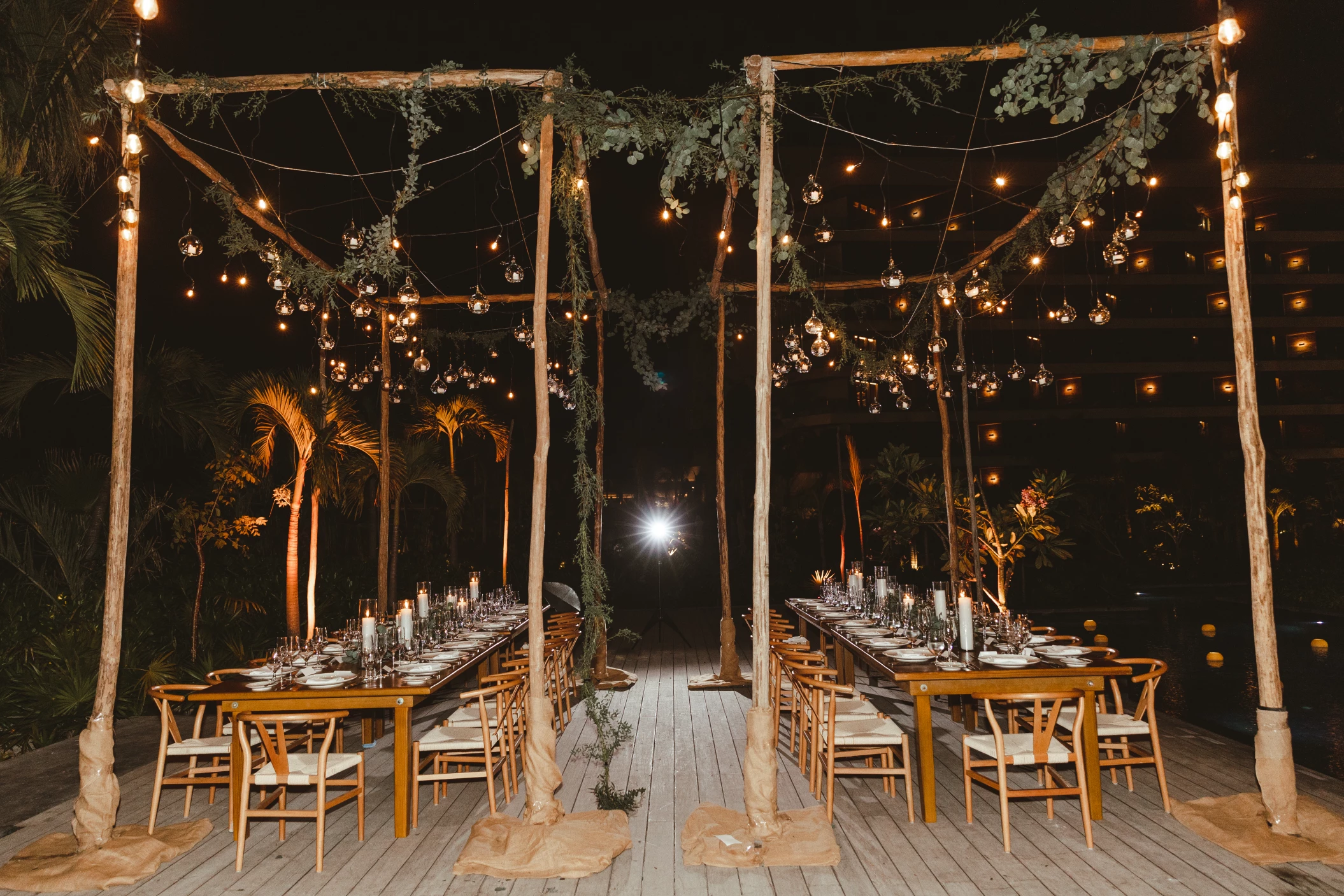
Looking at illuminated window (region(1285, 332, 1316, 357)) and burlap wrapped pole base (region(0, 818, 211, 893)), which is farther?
illuminated window (region(1285, 332, 1316, 357))

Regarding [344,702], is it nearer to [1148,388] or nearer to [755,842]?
[755,842]

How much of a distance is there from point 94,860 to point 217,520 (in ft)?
15.3

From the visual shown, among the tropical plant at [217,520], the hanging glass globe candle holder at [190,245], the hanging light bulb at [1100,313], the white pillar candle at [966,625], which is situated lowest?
the white pillar candle at [966,625]

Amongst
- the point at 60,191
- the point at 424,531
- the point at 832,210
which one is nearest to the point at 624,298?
the point at 60,191

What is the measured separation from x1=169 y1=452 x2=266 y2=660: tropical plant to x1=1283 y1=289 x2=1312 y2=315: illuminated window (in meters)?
39.3

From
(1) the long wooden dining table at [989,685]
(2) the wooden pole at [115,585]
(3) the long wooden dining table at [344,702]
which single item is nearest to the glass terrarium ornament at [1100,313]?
(1) the long wooden dining table at [989,685]

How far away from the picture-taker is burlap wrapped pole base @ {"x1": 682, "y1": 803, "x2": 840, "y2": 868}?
362 centimetres

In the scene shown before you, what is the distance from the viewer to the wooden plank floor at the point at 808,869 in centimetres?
341

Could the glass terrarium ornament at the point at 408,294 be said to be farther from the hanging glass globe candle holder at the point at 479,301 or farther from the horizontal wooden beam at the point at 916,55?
Result: the horizontal wooden beam at the point at 916,55

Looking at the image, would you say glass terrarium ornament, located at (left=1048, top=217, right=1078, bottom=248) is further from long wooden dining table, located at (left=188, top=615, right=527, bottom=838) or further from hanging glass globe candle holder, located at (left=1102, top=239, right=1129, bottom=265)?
long wooden dining table, located at (left=188, top=615, right=527, bottom=838)

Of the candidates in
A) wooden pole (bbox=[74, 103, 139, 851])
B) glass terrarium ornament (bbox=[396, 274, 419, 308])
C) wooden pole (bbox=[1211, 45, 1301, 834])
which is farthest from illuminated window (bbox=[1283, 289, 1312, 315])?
wooden pole (bbox=[74, 103, 139, 851])

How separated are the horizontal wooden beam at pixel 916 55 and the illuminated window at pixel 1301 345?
3749 centimetres

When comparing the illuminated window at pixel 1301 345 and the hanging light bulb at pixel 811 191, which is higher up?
the illuminated window at pixel 1301 345

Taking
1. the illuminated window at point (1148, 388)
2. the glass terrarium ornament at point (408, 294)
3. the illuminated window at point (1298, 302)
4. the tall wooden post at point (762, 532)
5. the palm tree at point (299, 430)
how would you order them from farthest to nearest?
the illuminated window at point (1298, 302), the illuminated window at point (1148, 388), the palm tree at point (299, 430), the glass terrarium ornament at point (408, 294), the tall wooden post at point (762, 532)
